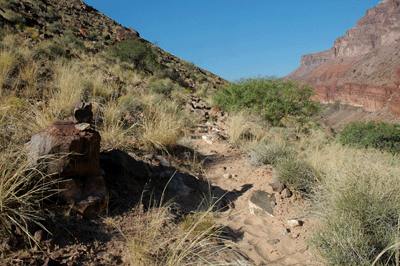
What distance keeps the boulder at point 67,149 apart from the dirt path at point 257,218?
1471mm

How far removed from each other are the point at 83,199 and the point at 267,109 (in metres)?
7.72

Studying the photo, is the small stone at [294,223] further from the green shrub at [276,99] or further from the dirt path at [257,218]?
the green shrub at [276,99]

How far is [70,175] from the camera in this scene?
7.25 feet

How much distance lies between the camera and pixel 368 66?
3263 inches

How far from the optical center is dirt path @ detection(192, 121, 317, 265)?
7.87 feet

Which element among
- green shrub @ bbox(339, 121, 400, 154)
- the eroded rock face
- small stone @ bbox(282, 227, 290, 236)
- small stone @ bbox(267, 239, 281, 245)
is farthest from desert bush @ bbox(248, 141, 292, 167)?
the eroded rock face

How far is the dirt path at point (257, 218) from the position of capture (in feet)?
7.87

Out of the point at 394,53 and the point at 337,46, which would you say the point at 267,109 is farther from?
the point at 337,46

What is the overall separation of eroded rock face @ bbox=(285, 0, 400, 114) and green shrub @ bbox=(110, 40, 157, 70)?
14373mm

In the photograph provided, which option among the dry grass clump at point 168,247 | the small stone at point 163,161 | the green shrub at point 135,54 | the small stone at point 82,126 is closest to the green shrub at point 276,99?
the small stone at point 163,161

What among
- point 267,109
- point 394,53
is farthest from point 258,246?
point 394,53

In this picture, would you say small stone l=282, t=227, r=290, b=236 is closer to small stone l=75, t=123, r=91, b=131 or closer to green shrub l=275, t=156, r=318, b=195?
green shrub l=275, t=156, r=318, b=195

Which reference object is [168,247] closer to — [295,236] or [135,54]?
[295,236]

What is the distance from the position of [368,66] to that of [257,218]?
102624 millimetres
